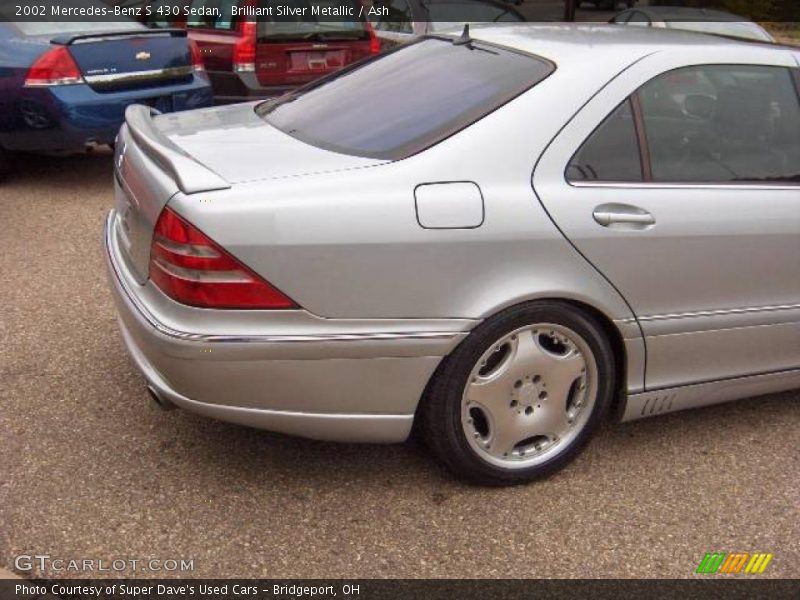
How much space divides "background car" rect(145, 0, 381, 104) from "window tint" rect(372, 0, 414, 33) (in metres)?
0.86

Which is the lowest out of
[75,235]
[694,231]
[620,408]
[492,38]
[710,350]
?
[75,235]

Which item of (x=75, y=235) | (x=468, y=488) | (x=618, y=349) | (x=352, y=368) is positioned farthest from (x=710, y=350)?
(x=75, y=235)

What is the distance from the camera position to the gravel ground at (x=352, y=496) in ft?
8.75

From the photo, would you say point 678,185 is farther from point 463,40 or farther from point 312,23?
point 312,23

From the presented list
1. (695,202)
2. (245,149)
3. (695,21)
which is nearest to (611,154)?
(695,202)

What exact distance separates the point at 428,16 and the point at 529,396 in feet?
22.2

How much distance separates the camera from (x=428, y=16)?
8930mm

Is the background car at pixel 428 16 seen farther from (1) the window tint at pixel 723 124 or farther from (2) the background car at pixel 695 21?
(1) the window tint at pixel 723 124

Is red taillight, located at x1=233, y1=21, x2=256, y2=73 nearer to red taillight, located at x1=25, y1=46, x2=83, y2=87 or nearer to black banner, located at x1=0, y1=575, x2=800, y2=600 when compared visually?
red taillight, located at x1=25, y1=46, x2=83, y2=87

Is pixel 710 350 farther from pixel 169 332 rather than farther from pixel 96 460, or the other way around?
pixel 96 460

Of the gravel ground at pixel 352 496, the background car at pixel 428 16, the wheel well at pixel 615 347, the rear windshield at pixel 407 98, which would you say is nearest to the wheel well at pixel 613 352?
the wheel well at pixel 615 347

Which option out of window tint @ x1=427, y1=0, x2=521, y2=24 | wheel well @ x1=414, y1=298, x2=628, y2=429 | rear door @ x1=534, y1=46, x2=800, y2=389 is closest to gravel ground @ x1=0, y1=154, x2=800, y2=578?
wheel well @ x1=414, y1=298, x2=628, y2=429

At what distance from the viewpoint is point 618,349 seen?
306cm

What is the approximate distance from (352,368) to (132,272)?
872 mm
